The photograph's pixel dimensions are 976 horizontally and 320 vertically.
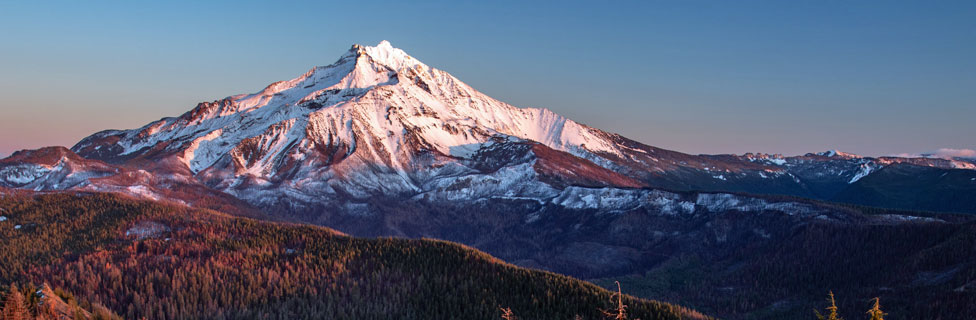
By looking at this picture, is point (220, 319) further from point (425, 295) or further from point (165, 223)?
point (165, 223)

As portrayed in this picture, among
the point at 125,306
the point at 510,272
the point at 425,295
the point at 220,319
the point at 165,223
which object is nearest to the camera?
the point at 220,319

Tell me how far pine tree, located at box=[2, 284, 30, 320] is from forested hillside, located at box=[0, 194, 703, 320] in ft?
124

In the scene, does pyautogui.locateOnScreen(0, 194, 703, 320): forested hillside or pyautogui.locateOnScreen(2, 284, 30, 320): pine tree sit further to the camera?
pyautogui.locateOnScreen(0, 194, 703, 320): forested hillside

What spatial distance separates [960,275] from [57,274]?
240954mm

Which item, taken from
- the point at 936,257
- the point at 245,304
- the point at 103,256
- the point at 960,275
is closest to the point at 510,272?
the point at 245,304

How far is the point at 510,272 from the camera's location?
148625mm

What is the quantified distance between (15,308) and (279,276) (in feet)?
228

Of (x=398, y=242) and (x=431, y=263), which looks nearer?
(x=431, y=263)

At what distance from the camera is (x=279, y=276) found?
14275cm

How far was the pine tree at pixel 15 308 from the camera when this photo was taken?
72.0 meters

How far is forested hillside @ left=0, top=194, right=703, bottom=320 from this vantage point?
12350cm

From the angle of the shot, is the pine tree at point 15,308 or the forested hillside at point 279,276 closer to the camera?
the pine tree at point 15,308

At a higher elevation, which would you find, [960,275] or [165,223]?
[165,223]

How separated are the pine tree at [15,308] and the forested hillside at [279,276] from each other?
124 feet
